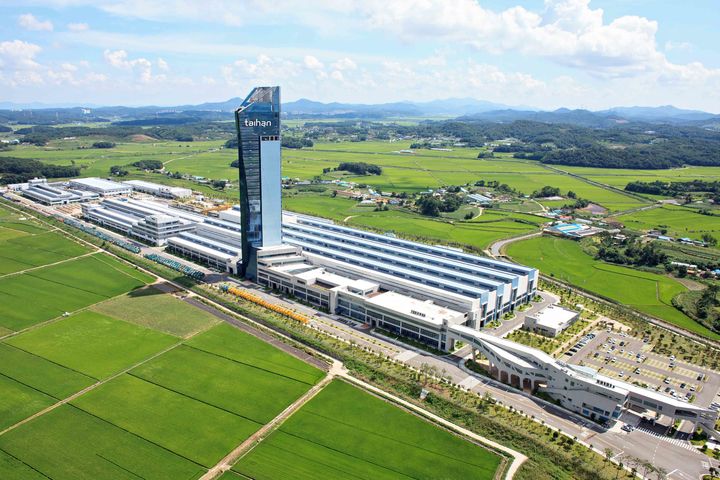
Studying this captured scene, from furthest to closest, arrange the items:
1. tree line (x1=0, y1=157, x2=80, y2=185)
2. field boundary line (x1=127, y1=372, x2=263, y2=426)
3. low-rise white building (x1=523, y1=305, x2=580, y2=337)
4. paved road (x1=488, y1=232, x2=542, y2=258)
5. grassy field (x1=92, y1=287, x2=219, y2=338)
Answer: tree line (x1=0, y1=157, x2=80, y2=185) → paved road (x1=488, y1=232, x2=542, y2=258) → low-rise white building (x1=523, y1=305, x2=580, y2=337) → grassy field (x1=92, y1=287, x2=219, y2=338) → field boundary line (x1=127, y1=372, x2=263, y2=426)

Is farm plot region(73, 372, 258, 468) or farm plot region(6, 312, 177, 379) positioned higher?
Answer: farm plot region(6, 312, 177, 379)

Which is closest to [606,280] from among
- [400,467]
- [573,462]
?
[573,462]

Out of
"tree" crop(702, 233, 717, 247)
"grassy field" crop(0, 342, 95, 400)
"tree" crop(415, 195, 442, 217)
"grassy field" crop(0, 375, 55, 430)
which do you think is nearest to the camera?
"grassy field" crop(0, 375, 55, 430)

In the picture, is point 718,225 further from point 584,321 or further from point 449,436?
point 449,436

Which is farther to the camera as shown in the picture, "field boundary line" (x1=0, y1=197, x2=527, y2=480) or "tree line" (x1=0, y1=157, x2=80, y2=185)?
"tree line" (x1=0, y1=157, x2=80, y2=185)

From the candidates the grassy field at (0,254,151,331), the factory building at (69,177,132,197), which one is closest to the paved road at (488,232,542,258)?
the grassy field at (0,254,151,331)

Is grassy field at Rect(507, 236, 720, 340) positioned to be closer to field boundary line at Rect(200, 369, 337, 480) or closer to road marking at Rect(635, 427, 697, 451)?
road marking at Rect(635, 427, 697, 451)
